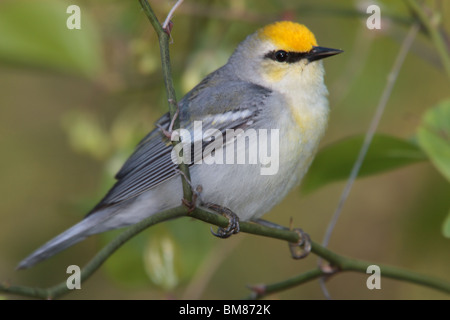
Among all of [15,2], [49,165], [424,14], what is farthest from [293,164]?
[49,165]

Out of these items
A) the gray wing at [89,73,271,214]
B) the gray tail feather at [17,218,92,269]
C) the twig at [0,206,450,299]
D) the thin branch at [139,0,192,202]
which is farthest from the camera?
the gray wing at [89,73,271,214]

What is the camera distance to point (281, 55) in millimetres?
2730

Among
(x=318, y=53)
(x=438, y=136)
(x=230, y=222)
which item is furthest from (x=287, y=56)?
(x=230, y=222)

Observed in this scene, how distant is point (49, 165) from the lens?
4367 mm

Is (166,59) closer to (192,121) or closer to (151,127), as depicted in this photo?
(192,121)

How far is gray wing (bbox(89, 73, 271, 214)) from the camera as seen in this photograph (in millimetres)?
2635

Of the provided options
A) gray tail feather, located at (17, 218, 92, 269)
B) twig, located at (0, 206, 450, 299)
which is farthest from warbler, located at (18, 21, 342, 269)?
twig, located at (0, 206, 450, 299)

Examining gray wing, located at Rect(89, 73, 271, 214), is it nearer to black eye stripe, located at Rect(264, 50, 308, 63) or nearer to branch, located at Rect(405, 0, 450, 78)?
black eye stripe, located at Rect(264, 50, 308, 63)

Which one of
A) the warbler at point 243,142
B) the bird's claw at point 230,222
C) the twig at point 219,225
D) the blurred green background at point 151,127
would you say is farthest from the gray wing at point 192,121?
the twig at point 219,225

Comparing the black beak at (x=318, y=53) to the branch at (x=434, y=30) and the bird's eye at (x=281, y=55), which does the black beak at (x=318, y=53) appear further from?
the branch at (x=434, y=30)

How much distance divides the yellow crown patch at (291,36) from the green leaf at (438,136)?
2.00ft

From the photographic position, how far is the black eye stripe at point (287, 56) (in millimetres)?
2672

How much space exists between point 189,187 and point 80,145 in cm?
138
